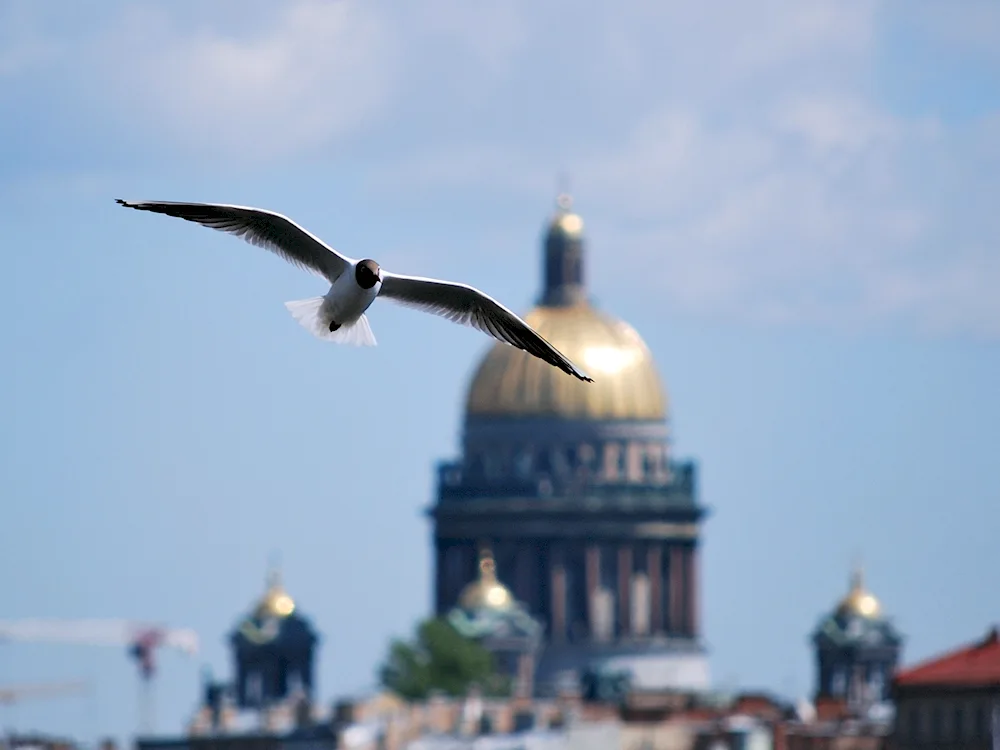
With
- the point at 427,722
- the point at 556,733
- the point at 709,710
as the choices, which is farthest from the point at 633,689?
the point at 556,733

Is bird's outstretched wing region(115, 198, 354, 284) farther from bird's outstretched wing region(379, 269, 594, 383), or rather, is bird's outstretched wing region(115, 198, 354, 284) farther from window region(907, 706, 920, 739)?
window region(907, 706, 920, 739)

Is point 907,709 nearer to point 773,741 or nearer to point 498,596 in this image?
point 773,741

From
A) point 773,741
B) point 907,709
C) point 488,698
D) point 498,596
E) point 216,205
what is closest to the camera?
point 216,205

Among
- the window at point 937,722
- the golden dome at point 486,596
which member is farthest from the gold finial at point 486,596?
the window at point 937,722

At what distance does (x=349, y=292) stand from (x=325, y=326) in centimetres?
52

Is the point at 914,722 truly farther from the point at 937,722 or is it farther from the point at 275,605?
the point at 275,605

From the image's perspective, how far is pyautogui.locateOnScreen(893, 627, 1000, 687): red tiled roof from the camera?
354 ft

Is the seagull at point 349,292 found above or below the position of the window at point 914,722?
below

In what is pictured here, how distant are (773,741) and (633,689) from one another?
5370 centimetres

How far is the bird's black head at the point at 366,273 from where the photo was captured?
35875 mm

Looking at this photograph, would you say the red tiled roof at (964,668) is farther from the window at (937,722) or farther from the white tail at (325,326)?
the white tail at (325,326)

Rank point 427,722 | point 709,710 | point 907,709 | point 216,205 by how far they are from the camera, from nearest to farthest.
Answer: point 216,205
point 907,709
point 427,722
point 709,710

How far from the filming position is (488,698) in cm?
17550

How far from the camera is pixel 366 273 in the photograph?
35.9 metres
